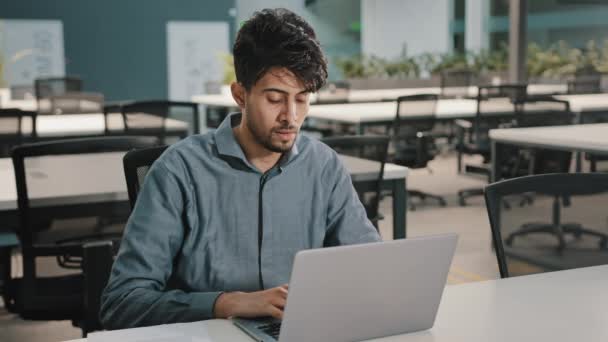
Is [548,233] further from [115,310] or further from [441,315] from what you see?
[115,310]

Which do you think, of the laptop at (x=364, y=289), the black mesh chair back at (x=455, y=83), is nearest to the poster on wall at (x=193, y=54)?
the black mesh chair back at (x=455, y=83)

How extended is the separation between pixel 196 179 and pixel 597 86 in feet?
24.3

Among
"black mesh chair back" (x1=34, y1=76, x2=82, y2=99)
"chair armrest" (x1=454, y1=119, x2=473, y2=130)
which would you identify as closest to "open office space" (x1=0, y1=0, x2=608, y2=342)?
"chair armrest" (x1=454, y1=119, x2=473, y2=130)

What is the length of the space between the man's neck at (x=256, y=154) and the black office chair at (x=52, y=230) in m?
1.02

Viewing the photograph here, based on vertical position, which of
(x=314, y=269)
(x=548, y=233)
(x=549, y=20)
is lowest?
(x=548, y=233)

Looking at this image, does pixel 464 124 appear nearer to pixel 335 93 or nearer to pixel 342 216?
pixel 335 93

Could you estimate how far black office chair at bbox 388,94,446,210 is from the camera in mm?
5809

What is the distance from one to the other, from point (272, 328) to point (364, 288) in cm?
24

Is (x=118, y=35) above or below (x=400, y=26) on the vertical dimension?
below


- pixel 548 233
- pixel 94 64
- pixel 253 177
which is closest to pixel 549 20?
pixel 94 64

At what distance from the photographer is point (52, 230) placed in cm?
266

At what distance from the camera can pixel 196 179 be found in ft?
5.32

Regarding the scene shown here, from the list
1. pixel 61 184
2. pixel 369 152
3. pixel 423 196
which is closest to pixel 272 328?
pixel 61 184

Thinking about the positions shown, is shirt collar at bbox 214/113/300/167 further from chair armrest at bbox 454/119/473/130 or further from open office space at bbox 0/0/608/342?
chair armrest at bbox 454/119/473/130
